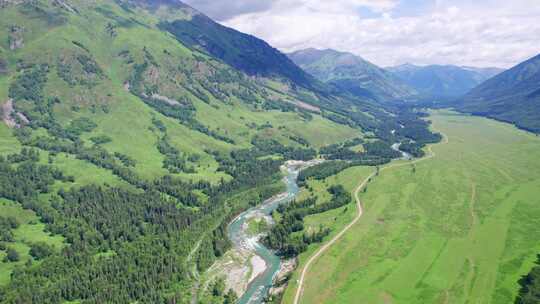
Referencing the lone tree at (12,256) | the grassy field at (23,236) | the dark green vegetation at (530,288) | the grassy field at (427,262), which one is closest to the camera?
the dark green vegetation at (530,288)

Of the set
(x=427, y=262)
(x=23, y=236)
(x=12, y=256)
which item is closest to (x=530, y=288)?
(x=427, y=262)

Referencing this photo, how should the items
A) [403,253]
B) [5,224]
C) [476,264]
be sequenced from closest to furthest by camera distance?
[476,264] < [403,253] < [5,224]

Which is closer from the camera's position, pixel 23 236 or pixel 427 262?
pixel 427 262

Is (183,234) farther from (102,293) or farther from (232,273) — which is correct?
(102,293)

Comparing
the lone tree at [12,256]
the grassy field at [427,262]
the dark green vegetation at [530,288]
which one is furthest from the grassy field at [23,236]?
the dark green vegetation at [530,288]

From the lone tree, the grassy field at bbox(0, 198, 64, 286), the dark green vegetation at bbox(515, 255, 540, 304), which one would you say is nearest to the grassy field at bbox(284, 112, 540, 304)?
the dark green vegetation at bbox(515, 255, 540, 304)

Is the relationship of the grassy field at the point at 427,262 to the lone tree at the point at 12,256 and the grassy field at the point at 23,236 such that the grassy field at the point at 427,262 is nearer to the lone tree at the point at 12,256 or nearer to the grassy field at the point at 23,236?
the grassy field at the point at 23,236

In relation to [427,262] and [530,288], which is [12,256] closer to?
[427,262]

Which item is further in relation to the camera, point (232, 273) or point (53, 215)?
point (53, 215)

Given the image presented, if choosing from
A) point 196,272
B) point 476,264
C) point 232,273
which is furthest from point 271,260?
point 476,264
